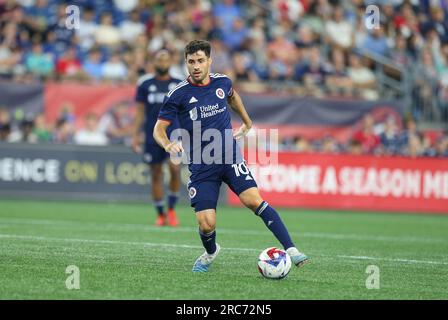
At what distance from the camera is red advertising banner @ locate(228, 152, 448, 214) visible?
2047cm

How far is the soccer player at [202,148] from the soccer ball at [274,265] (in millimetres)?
262

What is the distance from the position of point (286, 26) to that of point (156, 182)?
440 inches

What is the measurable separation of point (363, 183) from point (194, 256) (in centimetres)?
1090

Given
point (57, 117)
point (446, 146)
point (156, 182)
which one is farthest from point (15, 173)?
point (446, 146)

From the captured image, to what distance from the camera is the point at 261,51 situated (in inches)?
921

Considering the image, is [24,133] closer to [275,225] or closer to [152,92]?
[152,92]

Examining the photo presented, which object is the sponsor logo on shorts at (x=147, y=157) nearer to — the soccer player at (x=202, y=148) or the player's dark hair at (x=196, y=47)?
the soccer player at (x=202, y=148)

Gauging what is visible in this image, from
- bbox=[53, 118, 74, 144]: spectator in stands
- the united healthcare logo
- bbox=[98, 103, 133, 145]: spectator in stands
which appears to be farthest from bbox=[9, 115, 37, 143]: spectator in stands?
the united healthcare logo

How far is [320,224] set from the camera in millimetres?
16188

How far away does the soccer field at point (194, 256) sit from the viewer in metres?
7.55

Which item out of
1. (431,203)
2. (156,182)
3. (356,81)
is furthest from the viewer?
(356,81)

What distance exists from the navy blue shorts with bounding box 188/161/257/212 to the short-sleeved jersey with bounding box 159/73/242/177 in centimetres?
7

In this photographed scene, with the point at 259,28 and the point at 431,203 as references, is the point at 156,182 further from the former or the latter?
the point at 259,28

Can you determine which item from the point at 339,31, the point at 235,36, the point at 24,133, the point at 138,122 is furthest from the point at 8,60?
the point at 339,31
